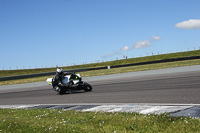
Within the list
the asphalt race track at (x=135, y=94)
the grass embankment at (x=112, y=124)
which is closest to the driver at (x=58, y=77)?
the asphalt race track at (x=135, y=94)

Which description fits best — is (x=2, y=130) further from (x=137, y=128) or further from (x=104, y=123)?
(x=137, y=128)

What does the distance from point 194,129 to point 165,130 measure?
0.48 meters

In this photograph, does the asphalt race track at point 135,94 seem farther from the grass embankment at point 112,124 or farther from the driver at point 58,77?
the grass embankment at point 112,124

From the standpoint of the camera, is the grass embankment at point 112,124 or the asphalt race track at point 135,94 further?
the asphalt race track at point 135,94

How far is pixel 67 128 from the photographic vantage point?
226 inches

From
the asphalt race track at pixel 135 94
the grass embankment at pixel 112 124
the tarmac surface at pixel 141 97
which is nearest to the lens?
the grass embankment at pixel 112 124

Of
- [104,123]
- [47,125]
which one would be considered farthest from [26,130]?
[104,123]

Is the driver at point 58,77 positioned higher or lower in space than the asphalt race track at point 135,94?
higher

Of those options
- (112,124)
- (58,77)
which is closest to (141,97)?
(112,124)

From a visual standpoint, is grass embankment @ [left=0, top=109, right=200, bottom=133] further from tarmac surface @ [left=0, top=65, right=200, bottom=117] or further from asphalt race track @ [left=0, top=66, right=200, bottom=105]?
asphalt race track @ [left=0, top=66, right=200, bottom=105]

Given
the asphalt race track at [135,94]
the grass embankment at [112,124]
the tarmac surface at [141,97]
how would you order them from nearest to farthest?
1. the grass embankment at [112,124]
2. the tarmac surface at [141,97]
3. the asphalt race track at [135,94]

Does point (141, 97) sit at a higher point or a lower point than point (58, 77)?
lower

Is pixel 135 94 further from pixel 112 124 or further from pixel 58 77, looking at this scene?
pixel 112 124

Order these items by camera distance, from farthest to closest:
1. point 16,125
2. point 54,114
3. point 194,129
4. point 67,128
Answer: point 54,114
point 16,125
point 67,128
point 194,129
